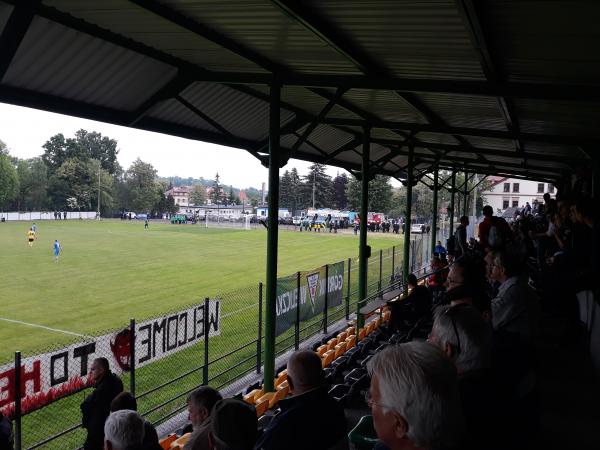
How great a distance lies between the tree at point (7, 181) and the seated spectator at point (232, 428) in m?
77.4

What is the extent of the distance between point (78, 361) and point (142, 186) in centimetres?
8678

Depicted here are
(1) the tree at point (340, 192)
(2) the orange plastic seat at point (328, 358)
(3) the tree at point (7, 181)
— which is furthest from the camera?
(1) the tree at point (340, 192)

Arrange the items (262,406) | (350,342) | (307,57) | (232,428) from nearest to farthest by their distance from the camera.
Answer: (232,428) → (307,57) → (262,406) → (350,342)

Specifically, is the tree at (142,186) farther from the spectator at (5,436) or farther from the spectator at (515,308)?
the spectator at (515,308)

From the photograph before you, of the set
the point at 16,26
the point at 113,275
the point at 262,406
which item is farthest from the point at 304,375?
the point at 113,275

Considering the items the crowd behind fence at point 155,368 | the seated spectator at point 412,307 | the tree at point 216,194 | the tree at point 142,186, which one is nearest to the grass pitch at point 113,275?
the crowd behind fence at point 155,368

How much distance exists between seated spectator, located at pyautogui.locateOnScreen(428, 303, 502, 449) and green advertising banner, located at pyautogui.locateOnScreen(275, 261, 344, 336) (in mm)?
7285

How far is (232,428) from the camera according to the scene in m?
2.14

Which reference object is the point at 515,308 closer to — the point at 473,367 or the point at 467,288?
the point at 467,288

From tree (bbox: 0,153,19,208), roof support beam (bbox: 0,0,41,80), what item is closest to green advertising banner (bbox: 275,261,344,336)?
roof support beam (bbox: 0,0,41,80)

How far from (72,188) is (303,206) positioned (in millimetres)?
35323

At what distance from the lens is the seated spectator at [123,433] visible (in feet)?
9.08

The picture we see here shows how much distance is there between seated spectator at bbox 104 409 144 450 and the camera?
2.77m

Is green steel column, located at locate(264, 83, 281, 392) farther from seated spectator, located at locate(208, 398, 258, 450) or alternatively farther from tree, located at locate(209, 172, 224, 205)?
tree, located at locate(209, 172, 224, 205)
